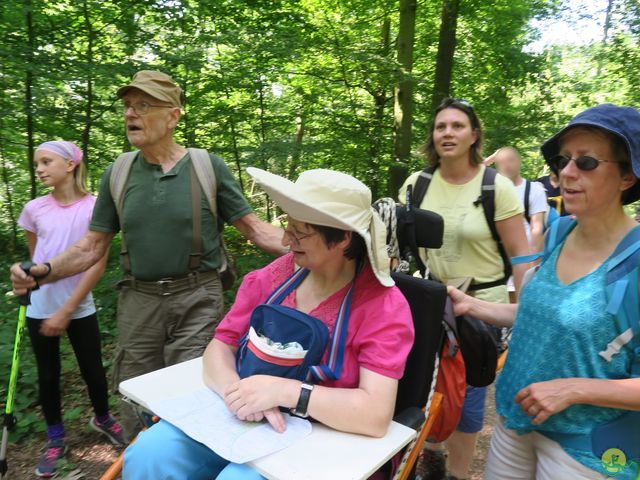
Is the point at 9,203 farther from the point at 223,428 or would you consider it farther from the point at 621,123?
the point at 621,123

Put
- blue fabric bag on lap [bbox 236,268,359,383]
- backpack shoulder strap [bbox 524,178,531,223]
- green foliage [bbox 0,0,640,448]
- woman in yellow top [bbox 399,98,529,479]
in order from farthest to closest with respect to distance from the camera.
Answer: green foliage [bbox 0,0,640,448]
backpack shoulder strap [bbox 524,178,531,223]
woman in yellow top [bbox 399,98,529,479]
blue fabric bag on lap [bbox 236,268,359,383]

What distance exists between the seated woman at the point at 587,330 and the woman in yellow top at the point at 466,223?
2.72ft

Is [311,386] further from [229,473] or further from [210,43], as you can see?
[210,43]

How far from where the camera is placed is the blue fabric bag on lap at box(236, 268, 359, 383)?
1.79 metres

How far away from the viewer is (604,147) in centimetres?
151

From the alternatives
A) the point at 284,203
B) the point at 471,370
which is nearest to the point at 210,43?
the point at 284,203

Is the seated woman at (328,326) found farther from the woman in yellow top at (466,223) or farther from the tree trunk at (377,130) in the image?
the tree trunk at (377,130)

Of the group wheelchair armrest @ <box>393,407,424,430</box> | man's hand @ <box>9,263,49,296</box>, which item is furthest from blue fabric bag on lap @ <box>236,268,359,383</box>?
A: man's hand @ <box>9,263,49,296</box>

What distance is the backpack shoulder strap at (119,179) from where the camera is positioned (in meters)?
2.77

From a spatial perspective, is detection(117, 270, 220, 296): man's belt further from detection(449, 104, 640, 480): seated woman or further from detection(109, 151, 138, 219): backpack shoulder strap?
detection(449, 104, 640, 480): seated woman

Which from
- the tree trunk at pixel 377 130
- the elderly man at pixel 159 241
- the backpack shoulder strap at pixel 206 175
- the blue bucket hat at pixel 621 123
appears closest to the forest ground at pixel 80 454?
the elderly man at pixel 159 241

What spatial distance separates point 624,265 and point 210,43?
581 centimetres

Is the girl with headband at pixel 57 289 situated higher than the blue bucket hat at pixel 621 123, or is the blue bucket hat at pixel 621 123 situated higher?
the blue bucket hat at pixel 621 123

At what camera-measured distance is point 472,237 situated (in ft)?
8.52
